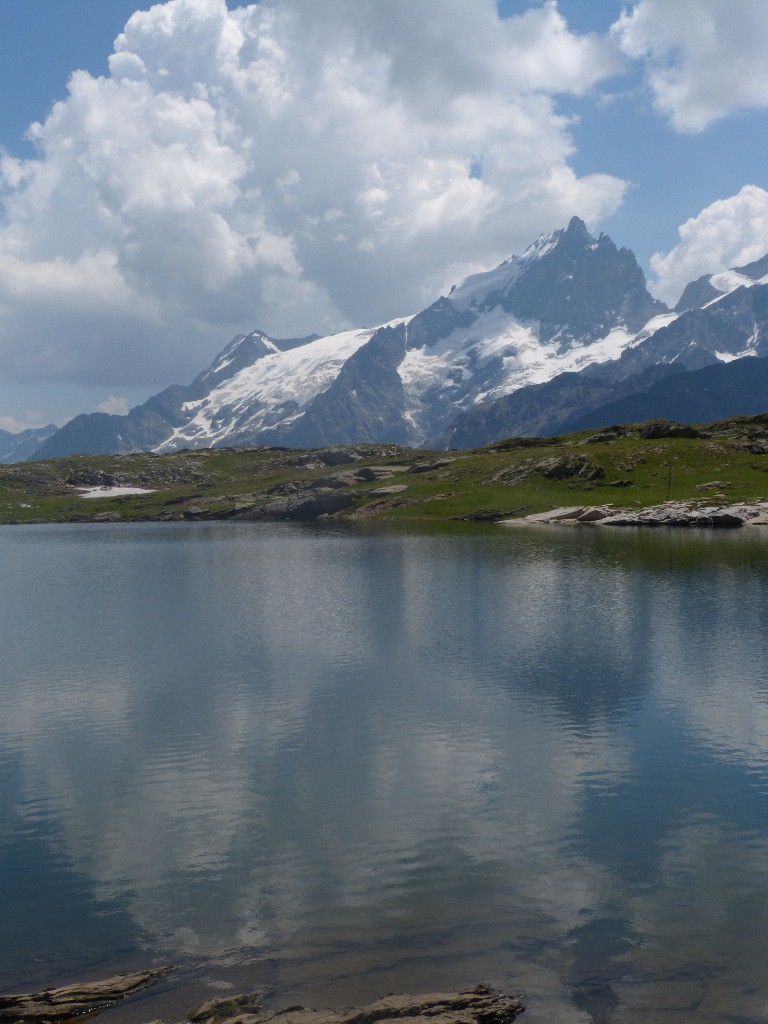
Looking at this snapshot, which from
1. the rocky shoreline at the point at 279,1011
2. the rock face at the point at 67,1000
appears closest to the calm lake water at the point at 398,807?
the rocky shoreline at the point at 279,1011

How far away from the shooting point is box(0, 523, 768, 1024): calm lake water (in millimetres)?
18875

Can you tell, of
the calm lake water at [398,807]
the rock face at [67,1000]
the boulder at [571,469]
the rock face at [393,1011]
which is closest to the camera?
the rock face at [393,1011]

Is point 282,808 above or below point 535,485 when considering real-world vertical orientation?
below

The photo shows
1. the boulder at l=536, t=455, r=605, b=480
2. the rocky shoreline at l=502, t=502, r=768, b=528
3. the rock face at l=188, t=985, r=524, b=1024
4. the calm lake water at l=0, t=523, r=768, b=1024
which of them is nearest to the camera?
the rock face at l=188, t=985, r=524, b=1024

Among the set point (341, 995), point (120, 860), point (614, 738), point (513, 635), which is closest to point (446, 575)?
point (513, 635)

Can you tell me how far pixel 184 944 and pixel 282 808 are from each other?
834 centimetres

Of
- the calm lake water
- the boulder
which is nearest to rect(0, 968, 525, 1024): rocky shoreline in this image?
the calm lake water

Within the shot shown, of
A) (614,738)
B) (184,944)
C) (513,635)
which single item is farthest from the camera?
(513,635)

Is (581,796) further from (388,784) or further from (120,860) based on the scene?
(120,860)

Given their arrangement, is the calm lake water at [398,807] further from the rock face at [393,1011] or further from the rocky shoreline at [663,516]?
the rocky shoreline at [663,516]

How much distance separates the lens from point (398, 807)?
2808cm

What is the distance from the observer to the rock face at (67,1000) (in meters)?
16.9

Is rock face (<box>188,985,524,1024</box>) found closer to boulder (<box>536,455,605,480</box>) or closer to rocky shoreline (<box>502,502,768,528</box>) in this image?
rocky shoreline (<box>502,502,768,528</box>)

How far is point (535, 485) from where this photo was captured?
7372 inches
